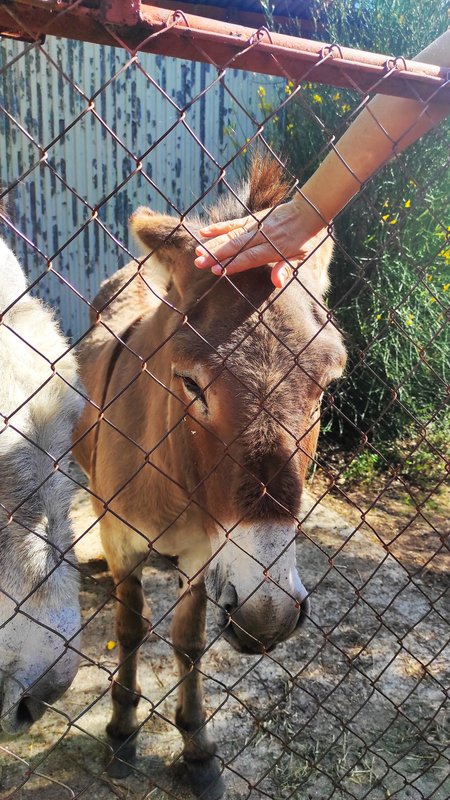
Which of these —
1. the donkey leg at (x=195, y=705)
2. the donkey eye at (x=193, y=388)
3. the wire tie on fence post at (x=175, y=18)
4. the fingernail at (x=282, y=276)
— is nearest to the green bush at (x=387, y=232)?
the donkey leg at (x=195, y=705)

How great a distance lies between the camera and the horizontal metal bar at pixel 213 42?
1188mm

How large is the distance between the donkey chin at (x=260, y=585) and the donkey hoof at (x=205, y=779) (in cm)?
124

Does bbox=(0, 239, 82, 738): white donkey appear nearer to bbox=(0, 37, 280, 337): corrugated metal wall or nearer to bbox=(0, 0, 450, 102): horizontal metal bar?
bbox=(0, 0, 450, 102): horizontal metal bar

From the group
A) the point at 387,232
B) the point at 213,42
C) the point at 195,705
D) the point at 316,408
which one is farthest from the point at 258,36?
the point at 387,232

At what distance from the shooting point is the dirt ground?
265 centimetres

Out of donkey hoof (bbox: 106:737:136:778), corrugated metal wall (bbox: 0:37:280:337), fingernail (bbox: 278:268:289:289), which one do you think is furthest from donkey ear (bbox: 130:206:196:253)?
corrugated metal wall (bbox: 0:37:280:337)

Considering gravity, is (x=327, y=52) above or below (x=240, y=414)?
above

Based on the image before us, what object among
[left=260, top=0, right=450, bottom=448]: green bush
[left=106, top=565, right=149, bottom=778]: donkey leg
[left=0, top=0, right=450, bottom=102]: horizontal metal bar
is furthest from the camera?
[left=260, top=0, right=450, bottom=448]: green bush

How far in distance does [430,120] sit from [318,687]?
2.93m

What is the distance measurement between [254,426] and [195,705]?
6.05ft

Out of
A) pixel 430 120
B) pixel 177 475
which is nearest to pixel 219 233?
pixel 430 120

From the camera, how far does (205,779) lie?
275cm

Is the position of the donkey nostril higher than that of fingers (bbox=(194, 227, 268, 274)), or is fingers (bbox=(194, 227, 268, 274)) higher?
fingers (bbox=(194, 227, 268, 274))

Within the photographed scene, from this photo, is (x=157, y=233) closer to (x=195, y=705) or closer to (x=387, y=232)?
(x=195, y=705)
